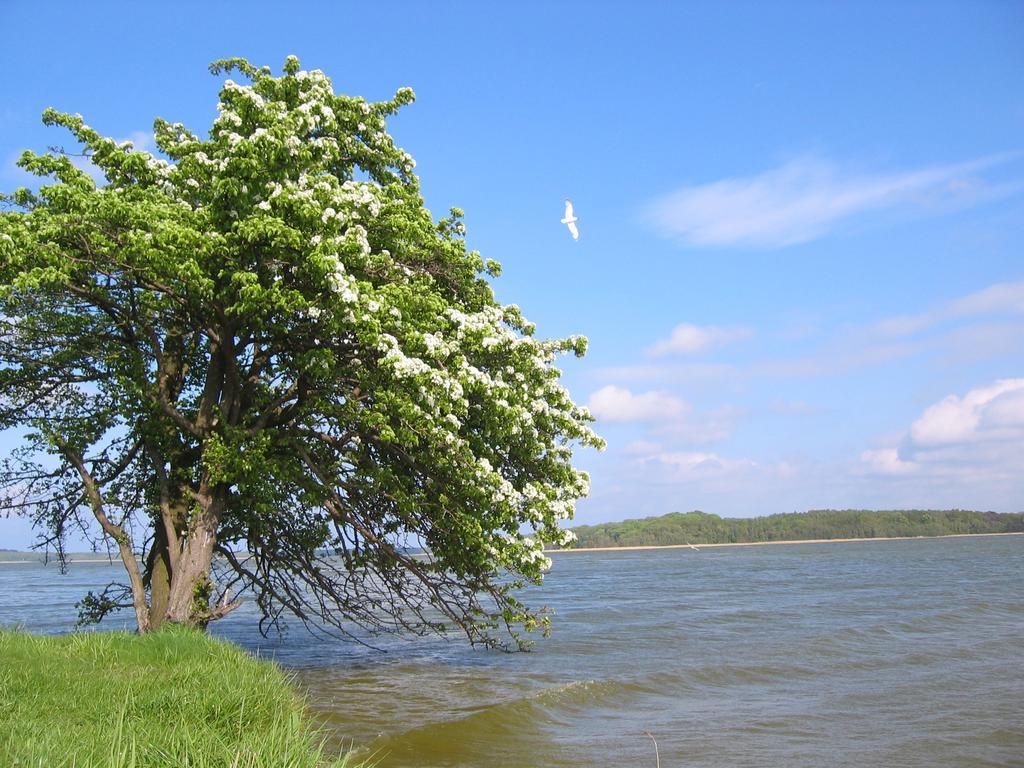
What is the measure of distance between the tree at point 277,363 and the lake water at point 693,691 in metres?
2.47

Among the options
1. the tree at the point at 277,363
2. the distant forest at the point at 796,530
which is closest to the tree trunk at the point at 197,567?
the tree at the point at 277,363

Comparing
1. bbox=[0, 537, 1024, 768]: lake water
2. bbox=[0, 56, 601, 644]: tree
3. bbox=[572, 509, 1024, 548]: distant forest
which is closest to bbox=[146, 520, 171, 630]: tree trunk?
bbox=[0, 56, 601, 644]: tree

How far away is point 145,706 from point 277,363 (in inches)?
297

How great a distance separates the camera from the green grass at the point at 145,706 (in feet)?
21.9

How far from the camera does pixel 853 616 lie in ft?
109

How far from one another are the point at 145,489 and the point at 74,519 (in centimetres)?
241

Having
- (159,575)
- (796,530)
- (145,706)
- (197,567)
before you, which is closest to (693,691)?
(197,567)

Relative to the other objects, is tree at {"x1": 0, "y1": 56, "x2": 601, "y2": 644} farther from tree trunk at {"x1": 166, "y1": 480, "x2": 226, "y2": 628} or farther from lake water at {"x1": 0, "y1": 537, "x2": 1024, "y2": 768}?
lake water at {"x1": 0, "y1": 537, "x2": 1024, "y2": 768}

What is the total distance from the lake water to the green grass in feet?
6.97

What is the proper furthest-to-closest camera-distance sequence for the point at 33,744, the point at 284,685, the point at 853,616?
the point at 853,616 → the point at 284,685 → the point at 33,744

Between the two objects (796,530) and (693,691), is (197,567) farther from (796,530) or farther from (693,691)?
(796,530)

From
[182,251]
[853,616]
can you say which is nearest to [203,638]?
[182,251]

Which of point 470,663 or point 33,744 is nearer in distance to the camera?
point 33,744

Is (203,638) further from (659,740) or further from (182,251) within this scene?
(659,740)
